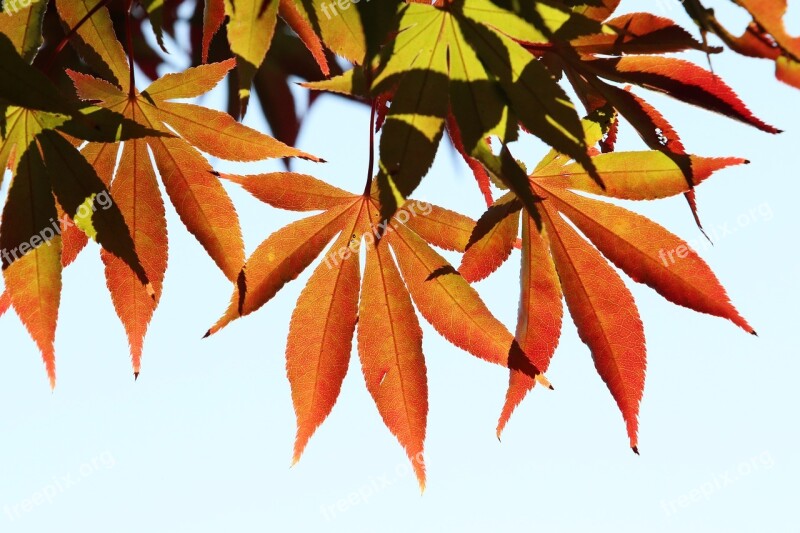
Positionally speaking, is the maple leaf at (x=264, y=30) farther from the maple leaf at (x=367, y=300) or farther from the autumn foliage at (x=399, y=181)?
the maple leaf at (x=367, y=300)

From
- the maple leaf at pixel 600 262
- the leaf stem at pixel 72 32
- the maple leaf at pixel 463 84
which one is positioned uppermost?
the leaf stem at pixel 72 32

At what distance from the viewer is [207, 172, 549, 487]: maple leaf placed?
28.8 inches

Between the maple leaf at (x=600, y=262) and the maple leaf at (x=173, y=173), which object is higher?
the maple leaf at (x=173, y=173)

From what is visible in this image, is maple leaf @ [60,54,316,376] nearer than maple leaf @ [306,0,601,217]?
No

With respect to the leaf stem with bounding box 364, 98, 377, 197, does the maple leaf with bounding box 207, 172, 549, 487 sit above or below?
below

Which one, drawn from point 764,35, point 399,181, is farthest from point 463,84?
point 764,35

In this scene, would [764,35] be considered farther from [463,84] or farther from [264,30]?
[264,30]

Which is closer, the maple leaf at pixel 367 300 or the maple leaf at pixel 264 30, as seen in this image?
the maple leaf at pixel 264 30

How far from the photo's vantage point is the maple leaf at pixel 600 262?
26.9 inches

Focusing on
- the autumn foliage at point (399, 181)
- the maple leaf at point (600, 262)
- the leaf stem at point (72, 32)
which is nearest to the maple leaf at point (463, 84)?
the autumn foliage at point (399, 181)

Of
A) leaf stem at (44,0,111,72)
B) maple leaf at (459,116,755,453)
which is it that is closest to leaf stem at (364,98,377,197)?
maple leaf at (459,116,755,453)

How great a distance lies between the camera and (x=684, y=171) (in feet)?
2.22

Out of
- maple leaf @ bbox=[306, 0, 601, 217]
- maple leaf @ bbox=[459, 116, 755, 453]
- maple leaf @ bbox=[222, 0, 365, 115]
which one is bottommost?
maple leaf @ bbox=[459, 116, 755, 453]

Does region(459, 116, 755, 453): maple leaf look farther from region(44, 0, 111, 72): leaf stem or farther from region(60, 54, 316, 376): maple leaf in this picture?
region(44, 0, 111, 72): leaf stem
